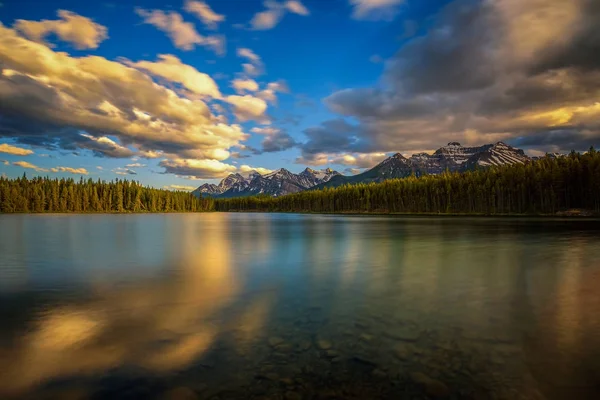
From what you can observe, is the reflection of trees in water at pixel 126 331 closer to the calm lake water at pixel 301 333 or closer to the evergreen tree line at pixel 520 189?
the calm lake water at pixel 301 333

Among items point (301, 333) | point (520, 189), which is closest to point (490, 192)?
point (520, 189)

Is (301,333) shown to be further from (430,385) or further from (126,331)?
(126,331)

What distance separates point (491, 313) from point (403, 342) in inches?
223

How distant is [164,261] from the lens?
1173 inches

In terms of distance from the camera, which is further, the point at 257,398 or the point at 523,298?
the point at 523,298

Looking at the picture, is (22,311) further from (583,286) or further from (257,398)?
(583,286)

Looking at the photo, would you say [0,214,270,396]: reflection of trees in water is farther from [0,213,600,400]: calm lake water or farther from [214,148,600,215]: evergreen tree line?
[214,148,600,215]: evergreen tree line

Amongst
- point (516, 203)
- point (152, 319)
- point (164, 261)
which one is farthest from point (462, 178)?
point (152, 319)

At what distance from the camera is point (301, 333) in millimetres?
11812

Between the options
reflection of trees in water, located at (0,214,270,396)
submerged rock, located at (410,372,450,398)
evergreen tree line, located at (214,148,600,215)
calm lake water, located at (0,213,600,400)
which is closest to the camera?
submerged rock, located at (410,372,450,398)

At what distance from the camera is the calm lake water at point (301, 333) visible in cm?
812

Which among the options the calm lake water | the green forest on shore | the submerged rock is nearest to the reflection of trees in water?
the calm lake water

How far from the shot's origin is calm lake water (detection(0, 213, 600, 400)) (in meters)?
8.12

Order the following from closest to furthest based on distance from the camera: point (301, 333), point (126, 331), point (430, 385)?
point (430, 385) < point (301, 333) < point (126, 331)
